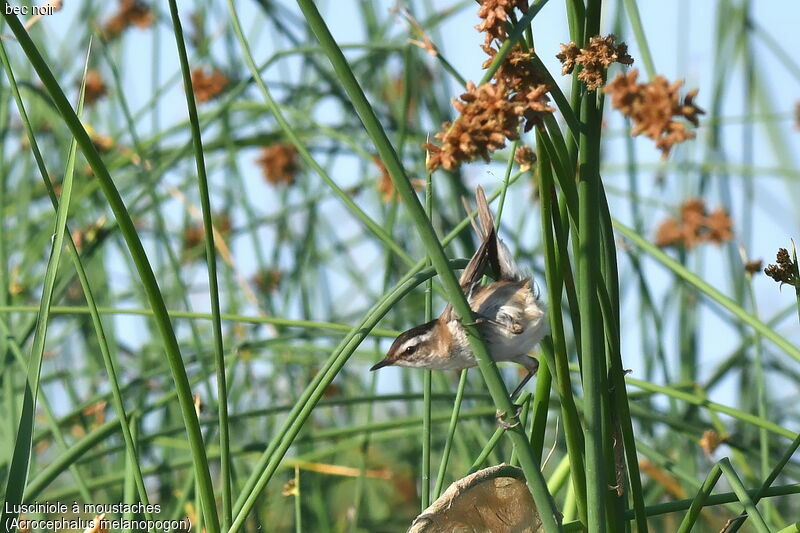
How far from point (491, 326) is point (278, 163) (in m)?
1.65

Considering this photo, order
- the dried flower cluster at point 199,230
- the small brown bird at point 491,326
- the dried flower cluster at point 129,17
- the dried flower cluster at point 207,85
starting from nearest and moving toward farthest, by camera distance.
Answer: the small brown bird at point 491,326 → the dried flower cluster at point 207,85 → the dried flower cluster at point 129,17 → the dried flower cluster at point 199,230

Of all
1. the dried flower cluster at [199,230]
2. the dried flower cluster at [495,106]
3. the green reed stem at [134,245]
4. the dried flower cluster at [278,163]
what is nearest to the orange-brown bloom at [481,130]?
the dried flower cluster at [495,106]

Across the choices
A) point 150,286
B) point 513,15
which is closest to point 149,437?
point 150,286

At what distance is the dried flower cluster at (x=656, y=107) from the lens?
86cm

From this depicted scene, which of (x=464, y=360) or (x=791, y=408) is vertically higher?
(x=791, y=408)

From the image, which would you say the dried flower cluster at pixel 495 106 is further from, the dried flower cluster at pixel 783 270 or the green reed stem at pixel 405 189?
the dried flower cluster at pixel 783 270

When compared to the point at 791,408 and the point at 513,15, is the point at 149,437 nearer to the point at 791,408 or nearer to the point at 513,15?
the point at 513,15

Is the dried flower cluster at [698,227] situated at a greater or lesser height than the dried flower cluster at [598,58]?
greater

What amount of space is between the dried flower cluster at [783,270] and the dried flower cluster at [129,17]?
2227 millimetres

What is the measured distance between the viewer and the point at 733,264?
2.75 metres

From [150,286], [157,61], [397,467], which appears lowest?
[150,286]

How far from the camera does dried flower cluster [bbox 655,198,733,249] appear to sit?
250 cm

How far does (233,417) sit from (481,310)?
0.51m

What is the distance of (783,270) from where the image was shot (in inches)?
43.3
